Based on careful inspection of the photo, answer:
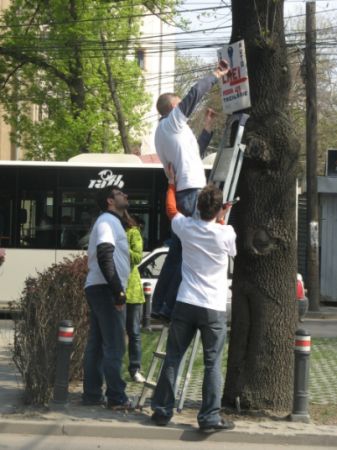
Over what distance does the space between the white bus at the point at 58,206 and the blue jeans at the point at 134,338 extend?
8525 millimetres

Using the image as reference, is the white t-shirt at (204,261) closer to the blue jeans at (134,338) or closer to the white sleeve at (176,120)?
the white sleeve at (176,120)

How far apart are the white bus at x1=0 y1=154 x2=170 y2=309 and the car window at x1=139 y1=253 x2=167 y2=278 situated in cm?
306

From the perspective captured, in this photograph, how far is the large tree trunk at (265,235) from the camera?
8.16 metres

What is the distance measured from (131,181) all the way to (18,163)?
2.47 m

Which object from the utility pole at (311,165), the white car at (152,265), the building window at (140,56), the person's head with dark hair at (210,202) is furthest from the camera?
the building window at (140,56)

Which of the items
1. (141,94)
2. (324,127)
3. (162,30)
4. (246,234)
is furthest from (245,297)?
(162,30)

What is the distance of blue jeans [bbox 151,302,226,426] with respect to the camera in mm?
7418

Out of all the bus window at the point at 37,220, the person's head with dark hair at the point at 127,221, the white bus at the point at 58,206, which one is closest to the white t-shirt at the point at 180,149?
the person's head with dark hair at the point at 127,221

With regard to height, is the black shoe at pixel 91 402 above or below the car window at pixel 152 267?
below

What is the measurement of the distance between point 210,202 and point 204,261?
19.1 inches

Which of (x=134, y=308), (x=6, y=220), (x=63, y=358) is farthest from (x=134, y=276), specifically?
(x=6, y=220)

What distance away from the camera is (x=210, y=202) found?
7391 millimetres

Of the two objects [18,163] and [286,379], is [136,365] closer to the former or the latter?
[286,379]

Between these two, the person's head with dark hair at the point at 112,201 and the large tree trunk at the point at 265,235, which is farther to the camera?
the person's head with dark hair at the point at 112,201
